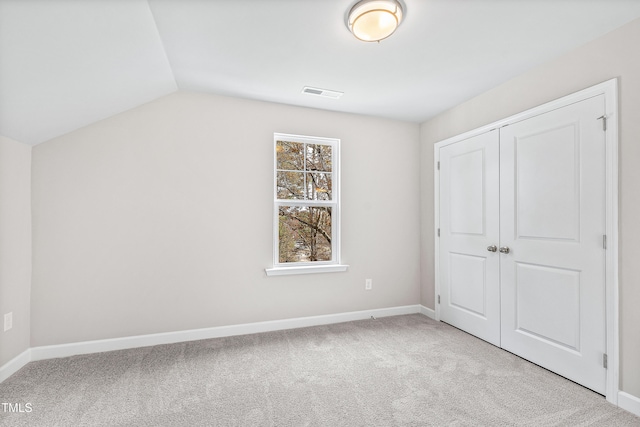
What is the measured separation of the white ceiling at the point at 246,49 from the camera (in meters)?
1.79

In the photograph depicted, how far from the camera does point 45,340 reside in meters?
2.66

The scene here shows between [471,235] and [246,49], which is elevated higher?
[246,49]

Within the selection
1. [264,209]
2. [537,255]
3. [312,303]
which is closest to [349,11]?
[264,209]

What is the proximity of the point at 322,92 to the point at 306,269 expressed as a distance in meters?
1.86

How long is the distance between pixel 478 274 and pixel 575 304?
90 cm

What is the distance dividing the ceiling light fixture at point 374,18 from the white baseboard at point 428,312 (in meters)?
3.07

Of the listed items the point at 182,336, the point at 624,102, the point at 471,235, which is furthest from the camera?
the point at 471,235

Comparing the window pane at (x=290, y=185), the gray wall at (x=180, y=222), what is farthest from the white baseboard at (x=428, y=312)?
the window pane at (x=290, y=185)

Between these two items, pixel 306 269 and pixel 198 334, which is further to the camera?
pixel 306 269

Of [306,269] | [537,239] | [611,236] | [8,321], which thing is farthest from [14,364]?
[611,236]

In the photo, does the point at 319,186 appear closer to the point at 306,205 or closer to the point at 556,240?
the point at 306,205

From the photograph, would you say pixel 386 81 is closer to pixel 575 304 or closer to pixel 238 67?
pixel 238 67

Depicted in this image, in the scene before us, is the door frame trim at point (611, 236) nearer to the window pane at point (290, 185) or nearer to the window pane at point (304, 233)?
the window pane at point (304, 233)

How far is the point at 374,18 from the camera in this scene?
1.85 m
